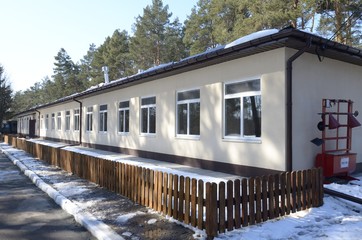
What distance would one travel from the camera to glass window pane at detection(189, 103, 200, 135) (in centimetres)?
1145

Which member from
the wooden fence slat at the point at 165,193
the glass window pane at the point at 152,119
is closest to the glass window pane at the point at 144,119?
the glass window pane at the point at 152,119

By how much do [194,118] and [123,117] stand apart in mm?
6485

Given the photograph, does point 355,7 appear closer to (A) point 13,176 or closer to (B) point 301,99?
(B) point 301,99

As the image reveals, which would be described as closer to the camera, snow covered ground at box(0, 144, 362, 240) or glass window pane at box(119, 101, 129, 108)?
snow covered ground at box(0, 144, 362, 240)

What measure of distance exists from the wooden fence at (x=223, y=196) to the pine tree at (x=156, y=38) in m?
30.5

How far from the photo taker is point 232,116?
9938mm

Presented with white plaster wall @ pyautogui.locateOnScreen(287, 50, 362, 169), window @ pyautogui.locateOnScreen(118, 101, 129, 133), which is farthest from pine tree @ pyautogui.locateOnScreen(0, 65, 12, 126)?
white plaster wall @ pyautogui.locateOnScreen(287, 50, 362, 169)

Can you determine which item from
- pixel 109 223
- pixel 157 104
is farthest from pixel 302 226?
pixel 157 104

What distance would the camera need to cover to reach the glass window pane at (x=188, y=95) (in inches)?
455

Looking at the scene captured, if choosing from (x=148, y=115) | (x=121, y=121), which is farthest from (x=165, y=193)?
(x=121, y=121)

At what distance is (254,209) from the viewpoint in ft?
17.0

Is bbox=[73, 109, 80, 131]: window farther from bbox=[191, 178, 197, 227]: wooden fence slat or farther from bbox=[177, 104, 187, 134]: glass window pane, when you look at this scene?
bbox=[191, 178, 197, 227]: wooden fence slat

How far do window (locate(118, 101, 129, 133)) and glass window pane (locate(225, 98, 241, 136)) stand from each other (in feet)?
25.4

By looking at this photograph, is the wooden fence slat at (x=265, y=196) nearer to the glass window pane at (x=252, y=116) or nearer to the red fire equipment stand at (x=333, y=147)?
the red fire equipment stand at (x=333, y=147)
